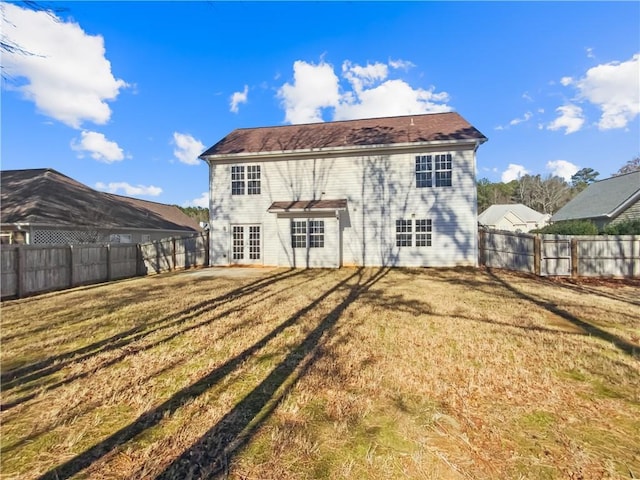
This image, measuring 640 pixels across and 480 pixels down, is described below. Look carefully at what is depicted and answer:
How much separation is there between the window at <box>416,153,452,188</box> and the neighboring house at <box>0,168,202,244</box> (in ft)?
55.8

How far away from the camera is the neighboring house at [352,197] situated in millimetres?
15062

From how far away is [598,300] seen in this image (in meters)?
8.34

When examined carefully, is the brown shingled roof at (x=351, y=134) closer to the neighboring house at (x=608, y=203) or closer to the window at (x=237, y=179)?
the window at (x=237, y=179)

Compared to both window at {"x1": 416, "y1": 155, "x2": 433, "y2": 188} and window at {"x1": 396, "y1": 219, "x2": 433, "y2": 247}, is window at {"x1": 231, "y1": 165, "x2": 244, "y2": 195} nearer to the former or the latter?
window at {"x1": 396, "y1": 219, "x2": 433, "y2": 247}

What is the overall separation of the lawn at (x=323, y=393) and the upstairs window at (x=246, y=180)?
422 inches

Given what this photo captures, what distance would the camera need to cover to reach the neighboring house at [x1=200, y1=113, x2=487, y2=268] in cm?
1506

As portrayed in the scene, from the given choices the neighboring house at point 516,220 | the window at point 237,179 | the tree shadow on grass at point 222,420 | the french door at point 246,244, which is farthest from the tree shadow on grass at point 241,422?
the neighboring house at point 516,220

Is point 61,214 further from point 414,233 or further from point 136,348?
point 414,233

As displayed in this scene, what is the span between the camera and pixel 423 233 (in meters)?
15.4

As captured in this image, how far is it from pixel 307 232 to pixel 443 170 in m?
7.30

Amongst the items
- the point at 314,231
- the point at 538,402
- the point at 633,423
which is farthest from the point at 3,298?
the point at 633,423

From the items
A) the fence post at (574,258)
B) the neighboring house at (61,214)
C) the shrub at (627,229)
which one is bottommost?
the fence post at (574,258)

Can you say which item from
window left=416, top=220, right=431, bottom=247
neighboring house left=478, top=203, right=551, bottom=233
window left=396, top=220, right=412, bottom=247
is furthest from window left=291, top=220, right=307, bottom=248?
neighboring house left=478, top=203, right=551, bottom=233

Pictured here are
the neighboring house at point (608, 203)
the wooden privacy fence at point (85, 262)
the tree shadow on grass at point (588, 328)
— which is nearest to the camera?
the tree shadow on grass at point (588, 328)
